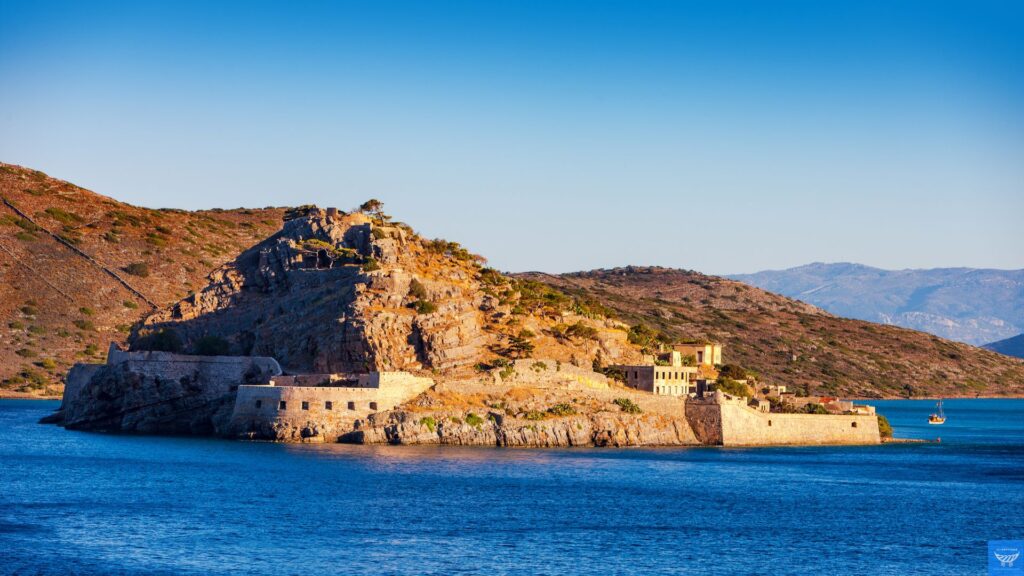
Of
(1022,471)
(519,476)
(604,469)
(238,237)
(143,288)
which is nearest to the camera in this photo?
(519,476)

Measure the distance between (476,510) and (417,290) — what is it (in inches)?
1436

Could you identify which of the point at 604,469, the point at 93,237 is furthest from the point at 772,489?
the point at 93,237

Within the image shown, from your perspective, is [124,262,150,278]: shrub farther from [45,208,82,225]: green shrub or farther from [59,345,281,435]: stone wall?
[59,345,281,435]: stone wall

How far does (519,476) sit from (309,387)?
17.3m

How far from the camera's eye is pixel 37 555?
141 ft

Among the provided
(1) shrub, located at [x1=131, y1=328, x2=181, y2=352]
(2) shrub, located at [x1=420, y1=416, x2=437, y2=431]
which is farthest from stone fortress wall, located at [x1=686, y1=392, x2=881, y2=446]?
(1) shrub, located at [x1=131, y1=328, x2=181, y2=352]

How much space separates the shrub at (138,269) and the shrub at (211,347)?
7529cm

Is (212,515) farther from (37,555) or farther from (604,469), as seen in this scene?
(604,469)

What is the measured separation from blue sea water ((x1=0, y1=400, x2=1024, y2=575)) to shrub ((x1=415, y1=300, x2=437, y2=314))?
1308cm

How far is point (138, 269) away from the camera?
16625cm

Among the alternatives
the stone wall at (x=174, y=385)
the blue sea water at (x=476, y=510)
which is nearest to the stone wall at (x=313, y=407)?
the blue sea water at (x=476, y=510)

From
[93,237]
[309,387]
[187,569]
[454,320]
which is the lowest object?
[187,569]

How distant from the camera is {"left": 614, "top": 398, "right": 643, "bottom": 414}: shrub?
89.1 m

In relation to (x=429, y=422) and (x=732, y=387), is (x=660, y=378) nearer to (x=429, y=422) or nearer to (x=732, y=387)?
(x=732, y=387)
